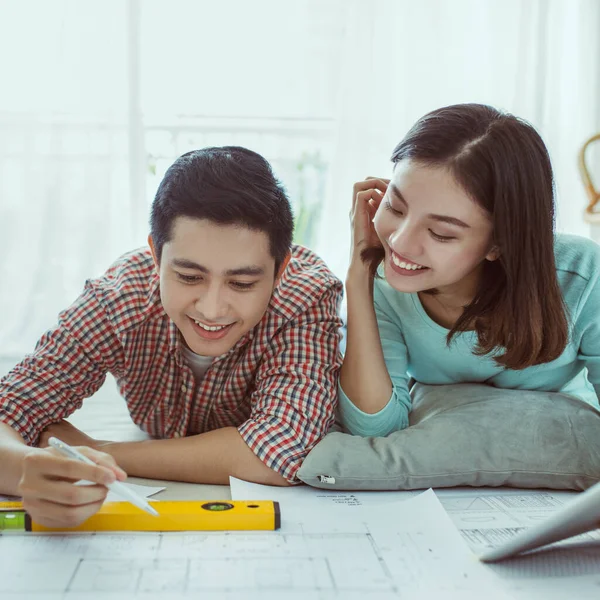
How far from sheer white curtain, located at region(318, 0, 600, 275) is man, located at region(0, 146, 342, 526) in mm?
1342

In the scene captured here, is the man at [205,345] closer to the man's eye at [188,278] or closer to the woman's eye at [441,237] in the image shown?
the man's eye at [188,278]

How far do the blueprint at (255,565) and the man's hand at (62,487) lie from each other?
3 cm

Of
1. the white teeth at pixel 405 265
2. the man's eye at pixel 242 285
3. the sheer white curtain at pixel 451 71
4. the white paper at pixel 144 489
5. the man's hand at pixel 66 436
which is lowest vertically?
the white paper at pixel 144 489

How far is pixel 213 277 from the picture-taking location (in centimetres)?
99

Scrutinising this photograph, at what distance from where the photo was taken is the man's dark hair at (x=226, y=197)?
1004mm

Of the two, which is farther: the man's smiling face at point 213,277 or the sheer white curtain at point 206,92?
the sheer white curtain at point 206,92

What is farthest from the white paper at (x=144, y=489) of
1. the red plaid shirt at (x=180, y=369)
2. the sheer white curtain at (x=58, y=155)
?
the sheer white curtain at (x=58, y=155)

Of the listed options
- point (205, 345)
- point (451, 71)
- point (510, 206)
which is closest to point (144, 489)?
point (205, 345)

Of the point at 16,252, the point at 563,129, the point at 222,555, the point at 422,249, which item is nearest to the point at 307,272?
the point at 422,249

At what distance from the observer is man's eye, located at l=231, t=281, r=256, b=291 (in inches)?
39.6

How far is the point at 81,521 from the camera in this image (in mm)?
760

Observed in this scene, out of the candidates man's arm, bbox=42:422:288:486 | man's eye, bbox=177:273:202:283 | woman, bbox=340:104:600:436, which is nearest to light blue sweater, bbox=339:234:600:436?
woman, bbox=340:104:600:436

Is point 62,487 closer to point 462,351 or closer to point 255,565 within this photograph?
point 255,565

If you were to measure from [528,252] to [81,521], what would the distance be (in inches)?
26.9
